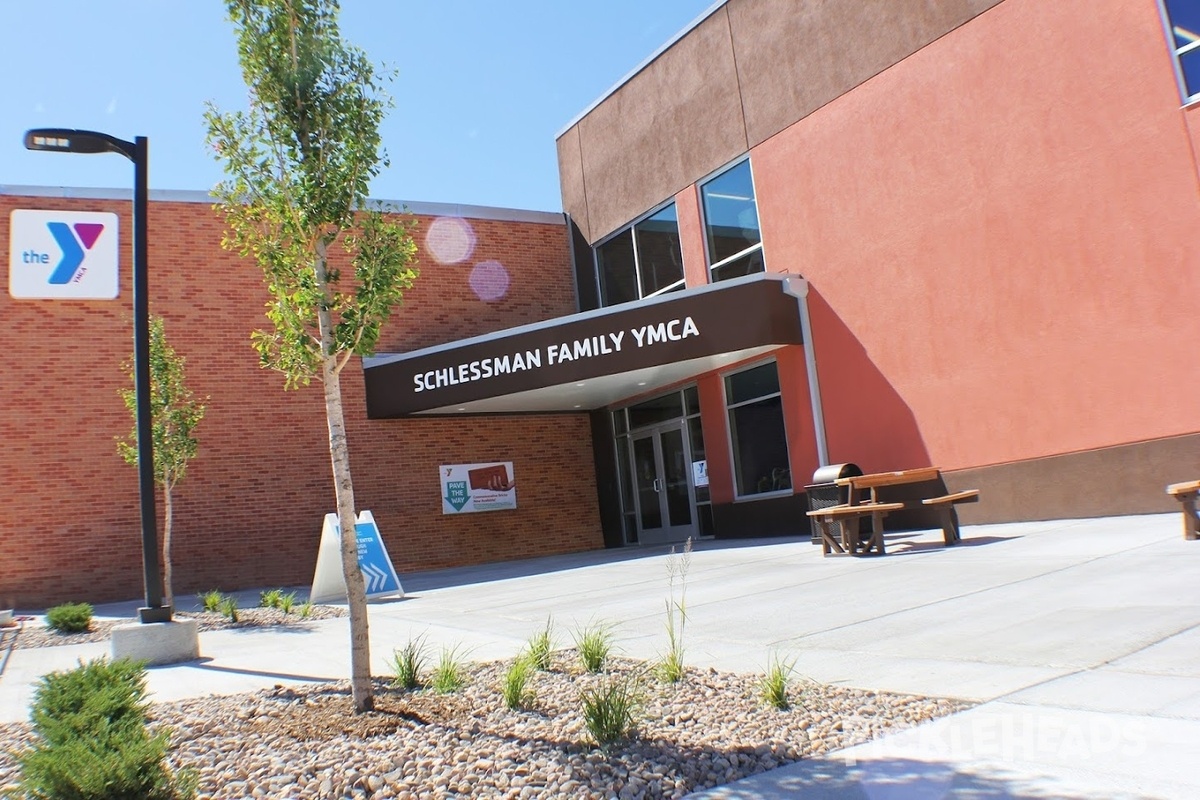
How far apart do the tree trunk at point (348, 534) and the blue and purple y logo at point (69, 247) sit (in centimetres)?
1308

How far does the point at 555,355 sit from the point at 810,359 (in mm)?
4297

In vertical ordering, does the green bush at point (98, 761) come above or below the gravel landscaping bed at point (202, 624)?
below

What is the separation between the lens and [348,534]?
18.2 ft

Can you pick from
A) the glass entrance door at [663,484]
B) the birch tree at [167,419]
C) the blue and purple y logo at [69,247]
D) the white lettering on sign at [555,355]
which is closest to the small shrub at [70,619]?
the birch tree at [167,419]

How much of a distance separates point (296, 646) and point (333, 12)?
220 inches

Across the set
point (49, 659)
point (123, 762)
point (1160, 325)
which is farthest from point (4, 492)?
point (1160, 325)

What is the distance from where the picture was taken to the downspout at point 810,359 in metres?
15.0

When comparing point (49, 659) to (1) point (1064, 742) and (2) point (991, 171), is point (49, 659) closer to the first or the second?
(1) point (1064, 742)

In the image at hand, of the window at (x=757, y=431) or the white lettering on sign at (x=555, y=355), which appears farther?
the window at (x=757, y=431)

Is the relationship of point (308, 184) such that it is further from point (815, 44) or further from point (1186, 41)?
point (815, 44)

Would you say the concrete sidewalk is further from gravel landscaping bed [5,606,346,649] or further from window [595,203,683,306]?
window [595,203,683,306]

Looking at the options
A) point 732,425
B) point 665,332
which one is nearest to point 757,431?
point 732,425

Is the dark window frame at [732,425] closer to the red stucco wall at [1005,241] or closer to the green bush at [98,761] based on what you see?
the red stucco wall at [1005,241]

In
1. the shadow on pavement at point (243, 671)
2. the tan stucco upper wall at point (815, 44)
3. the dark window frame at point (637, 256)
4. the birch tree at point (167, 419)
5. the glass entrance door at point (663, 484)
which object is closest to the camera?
the shadow on pavement at point (243, 671)
